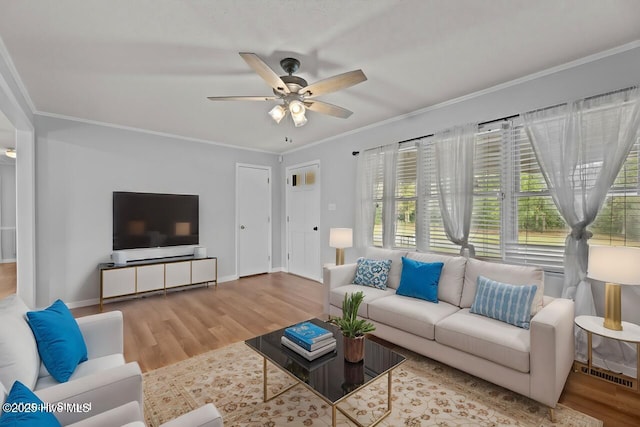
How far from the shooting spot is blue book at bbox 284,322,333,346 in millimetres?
1912

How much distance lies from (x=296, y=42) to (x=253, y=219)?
4.10 metres

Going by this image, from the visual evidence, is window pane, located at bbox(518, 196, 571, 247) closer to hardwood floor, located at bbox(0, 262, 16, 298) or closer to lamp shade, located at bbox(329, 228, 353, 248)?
lamp shade, located at bbox(329, 228, 353, 248)

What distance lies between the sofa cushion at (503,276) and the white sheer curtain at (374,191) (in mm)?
1291

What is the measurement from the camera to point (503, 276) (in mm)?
2574

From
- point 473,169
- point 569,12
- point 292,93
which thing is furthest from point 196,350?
point 569,12

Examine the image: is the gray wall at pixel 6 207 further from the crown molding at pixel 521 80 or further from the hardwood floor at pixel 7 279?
the crown molding at pixel 521 80

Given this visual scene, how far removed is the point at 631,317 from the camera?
2.29m

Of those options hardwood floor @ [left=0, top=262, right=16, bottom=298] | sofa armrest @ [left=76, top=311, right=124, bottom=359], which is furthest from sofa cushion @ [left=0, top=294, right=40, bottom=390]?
hardwood floor @ [left=0, top=262, right=16, bottom=298]

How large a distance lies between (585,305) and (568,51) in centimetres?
208

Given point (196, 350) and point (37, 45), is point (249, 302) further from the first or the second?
point (37, 45)

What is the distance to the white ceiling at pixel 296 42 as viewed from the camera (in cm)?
187

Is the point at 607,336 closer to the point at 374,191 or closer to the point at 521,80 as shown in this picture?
the point at 521,80

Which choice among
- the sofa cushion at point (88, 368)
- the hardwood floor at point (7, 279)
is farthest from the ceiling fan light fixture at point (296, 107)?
the hardwood floor at point (7, 279)

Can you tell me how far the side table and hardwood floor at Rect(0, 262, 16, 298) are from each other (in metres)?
7.06
